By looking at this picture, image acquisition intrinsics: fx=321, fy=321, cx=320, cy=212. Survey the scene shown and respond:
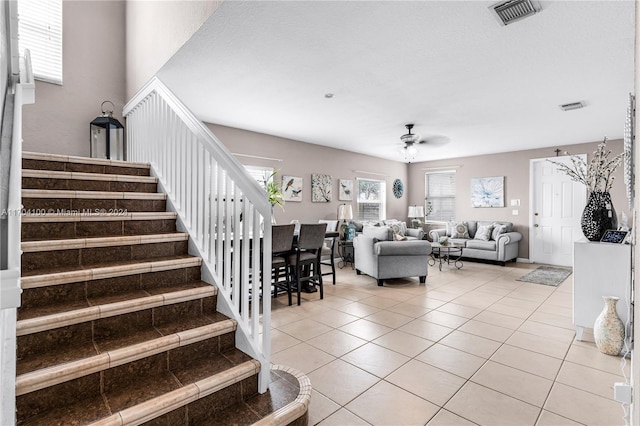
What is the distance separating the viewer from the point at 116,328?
68.0 inches

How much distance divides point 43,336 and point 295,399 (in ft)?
4.19

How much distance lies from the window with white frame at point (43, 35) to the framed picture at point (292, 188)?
351 cm

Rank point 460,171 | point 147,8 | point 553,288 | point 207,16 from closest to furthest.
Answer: point 207,16 → point 147,8 → point 553,288 → point 460,171

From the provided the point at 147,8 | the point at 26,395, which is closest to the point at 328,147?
the point at 147,8

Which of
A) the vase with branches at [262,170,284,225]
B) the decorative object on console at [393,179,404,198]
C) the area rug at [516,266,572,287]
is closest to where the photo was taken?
the vase with branches at [262,170,284,225]

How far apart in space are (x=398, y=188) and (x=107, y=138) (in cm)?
678

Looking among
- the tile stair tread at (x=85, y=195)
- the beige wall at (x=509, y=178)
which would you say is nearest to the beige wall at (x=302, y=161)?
the beige wall at (x=509, y=178)

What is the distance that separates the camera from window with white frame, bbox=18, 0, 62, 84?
371cm

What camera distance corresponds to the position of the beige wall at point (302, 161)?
557 cm

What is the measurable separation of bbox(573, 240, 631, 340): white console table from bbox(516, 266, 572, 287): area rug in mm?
2379

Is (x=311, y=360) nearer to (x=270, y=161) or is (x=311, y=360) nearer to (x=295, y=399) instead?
(x=295, y=399)

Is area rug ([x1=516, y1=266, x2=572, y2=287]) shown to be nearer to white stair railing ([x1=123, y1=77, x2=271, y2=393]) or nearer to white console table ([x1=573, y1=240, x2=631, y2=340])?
white console table ([x1=573, y1=240, x2=631, y2=340])

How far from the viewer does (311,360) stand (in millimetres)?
2543

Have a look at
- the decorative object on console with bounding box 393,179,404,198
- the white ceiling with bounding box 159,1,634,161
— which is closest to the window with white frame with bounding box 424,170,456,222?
the decorative object on console with bounding box 393,179,404,198
